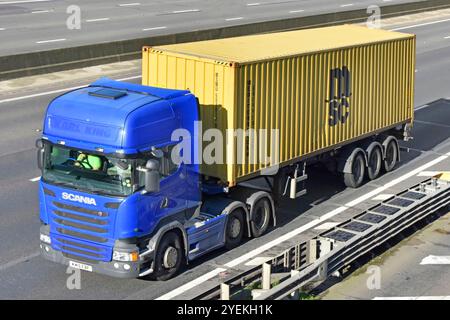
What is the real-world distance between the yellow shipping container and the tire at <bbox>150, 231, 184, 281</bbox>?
1861 mm

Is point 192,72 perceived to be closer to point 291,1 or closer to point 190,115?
point 190,115

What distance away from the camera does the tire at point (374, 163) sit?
21609 millimetres

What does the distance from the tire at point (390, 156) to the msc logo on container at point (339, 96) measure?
278 centimetres

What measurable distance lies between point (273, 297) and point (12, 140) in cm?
1178

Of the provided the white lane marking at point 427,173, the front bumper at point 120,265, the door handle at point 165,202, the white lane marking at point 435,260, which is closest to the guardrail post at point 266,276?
the front bumper at point 120,265

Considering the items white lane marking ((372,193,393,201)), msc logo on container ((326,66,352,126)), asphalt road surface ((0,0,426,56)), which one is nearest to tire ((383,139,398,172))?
white lane marking ((372,193,393,201))

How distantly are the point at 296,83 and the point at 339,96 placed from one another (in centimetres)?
192

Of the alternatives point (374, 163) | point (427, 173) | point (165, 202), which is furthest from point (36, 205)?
point (427, 173)

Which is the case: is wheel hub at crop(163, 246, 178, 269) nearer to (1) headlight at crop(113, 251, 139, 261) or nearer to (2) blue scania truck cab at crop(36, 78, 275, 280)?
(2) blue scania truck cab at crop(36, 78, 275, 280)

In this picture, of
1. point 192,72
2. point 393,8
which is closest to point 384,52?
point 192,72

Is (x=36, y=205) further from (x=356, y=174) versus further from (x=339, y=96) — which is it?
(x=356, y=174)

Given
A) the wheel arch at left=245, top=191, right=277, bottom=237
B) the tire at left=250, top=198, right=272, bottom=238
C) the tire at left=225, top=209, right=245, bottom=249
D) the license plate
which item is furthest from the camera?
the tire at left=250, top=198, right=272, bottom=238

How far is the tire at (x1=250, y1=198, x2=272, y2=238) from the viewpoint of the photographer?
17422 millimetres

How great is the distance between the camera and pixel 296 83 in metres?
18.0
